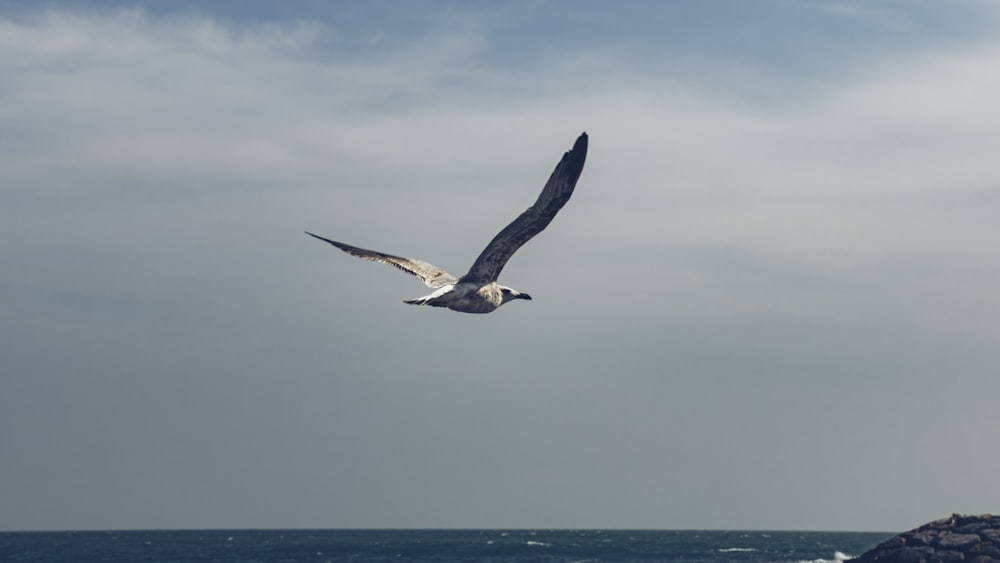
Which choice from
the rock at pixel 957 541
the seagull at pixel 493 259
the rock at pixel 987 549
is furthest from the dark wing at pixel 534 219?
the rock at pixel 957 541

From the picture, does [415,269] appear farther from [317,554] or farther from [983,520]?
[317,554]

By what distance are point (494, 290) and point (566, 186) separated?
297cm

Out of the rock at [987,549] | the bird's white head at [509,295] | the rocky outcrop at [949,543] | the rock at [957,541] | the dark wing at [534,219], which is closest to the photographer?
the dark wing at [534,219]

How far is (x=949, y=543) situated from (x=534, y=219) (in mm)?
35826

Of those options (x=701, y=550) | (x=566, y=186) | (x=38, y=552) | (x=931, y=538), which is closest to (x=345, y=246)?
(x=566, y=186)

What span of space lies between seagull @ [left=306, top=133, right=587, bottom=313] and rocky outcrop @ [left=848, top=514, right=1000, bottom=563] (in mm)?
A: 32442

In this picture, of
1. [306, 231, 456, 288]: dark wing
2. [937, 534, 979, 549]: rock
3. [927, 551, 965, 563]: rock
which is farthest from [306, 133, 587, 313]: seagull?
[937, 534, 979, 549]: rock

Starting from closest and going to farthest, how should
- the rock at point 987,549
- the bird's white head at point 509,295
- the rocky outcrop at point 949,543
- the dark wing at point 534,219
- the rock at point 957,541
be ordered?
1. the dark wing at point 534,219
2. the bird's white head at point 509,295
3. the rock at point 987,549
4. the rocky outcrop at point 949,543
5. the rock at point 957,541

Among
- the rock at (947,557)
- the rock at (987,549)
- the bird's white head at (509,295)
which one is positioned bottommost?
the rock at (947,557)

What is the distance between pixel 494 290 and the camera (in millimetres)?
21094

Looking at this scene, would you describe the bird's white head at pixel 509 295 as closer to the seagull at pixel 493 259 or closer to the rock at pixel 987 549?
the seagull at pixel 493 259

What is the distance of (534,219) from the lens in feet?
63.6

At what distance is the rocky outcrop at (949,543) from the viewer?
46562 mm

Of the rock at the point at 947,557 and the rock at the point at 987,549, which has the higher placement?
the rock at the point at 987,549
